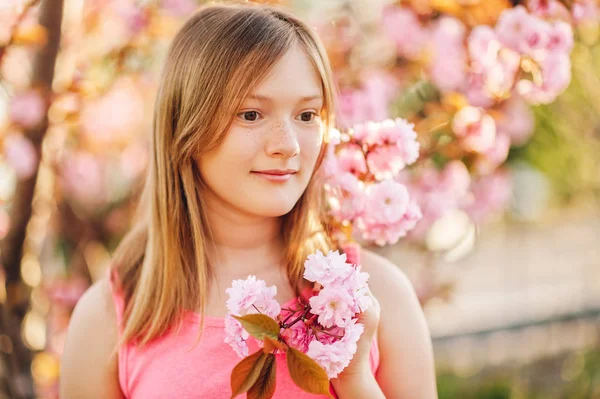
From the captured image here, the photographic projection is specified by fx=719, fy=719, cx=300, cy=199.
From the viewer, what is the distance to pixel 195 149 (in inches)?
51.2

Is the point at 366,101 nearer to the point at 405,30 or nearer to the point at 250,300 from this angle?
the point at 405,30

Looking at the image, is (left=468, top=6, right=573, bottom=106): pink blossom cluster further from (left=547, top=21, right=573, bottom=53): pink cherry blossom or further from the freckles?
the freckles

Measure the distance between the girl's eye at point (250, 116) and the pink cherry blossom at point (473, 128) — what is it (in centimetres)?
89

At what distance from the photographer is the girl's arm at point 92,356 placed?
1387 mm

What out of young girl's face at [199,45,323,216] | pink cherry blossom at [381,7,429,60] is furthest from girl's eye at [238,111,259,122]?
pink cherry blossom at [381,7,429,60]

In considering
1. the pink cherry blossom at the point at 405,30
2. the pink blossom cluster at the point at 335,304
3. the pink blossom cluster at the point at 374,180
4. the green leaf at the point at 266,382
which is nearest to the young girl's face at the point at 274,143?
the pink blossom cluster at the point at 374,180

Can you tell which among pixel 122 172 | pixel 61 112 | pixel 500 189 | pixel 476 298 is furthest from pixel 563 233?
pixel 61 112

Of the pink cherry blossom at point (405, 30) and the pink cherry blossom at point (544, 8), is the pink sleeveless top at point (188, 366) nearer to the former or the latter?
the pink cherry blossom at point (544, 8)

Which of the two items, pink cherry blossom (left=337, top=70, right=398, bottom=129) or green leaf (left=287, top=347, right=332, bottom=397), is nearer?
green leaf (left=287, top=347, right=332, bottom=397)

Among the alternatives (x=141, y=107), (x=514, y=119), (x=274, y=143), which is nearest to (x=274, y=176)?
A: (x=274, y=143)

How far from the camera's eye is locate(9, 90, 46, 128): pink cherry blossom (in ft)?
6.28

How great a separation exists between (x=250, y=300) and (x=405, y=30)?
1.47 m

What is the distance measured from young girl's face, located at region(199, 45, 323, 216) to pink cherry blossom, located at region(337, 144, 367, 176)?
169mm

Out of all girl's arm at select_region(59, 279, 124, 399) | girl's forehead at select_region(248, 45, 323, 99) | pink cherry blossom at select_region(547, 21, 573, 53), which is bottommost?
girl's arm at select_region(59, 279, 124, 399)
